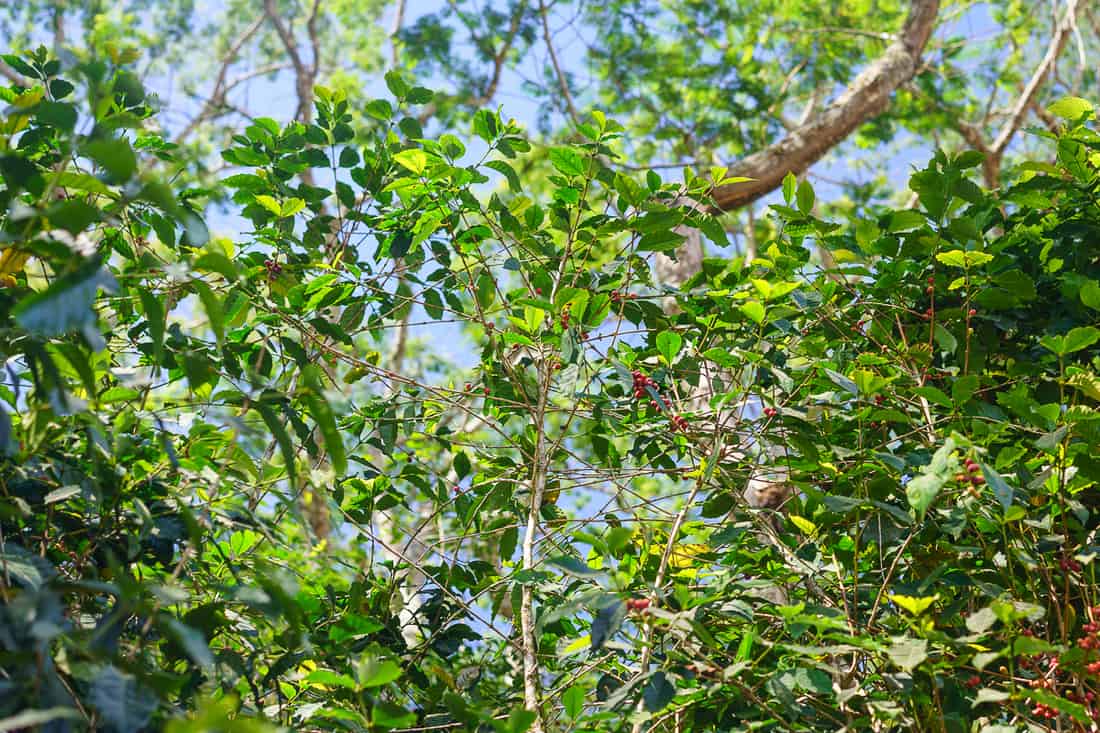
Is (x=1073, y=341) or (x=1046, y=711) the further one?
(x=1073, y=341)

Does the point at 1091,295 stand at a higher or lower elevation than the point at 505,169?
lower

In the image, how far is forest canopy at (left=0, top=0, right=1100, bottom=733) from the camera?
3.36 feet

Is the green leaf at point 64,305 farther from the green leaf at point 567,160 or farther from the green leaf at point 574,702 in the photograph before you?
the green leaf at point 567,160

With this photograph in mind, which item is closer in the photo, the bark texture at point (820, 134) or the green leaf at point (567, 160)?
the green leaf at point (567, 160)

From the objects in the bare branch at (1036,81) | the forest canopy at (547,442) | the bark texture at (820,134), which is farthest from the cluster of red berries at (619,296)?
the bare branch at (1036,81)

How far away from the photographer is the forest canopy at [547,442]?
1024 millimetres

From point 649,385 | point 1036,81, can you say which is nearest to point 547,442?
point 649,385

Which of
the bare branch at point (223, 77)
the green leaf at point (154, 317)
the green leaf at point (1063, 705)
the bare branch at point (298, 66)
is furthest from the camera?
the bare branch at point (223, 77)

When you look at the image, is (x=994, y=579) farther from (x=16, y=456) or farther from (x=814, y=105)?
(x=814, y=105)

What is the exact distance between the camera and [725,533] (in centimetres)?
150

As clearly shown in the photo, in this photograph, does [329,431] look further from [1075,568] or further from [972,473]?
[1075,568]

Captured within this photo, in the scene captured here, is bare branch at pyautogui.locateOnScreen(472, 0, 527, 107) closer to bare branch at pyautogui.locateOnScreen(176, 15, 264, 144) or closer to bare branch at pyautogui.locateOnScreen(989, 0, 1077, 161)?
bare branch at pyautogui.locateOnScreen(176, 15, 264, 144)

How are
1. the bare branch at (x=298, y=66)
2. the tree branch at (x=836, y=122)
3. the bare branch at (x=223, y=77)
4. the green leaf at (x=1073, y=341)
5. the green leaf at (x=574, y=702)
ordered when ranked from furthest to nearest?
1. the bare branch at (x=223, y=77)
2. the bare branch at (x=298, y=66)
3. the tree branch at (x=836, y=122)
4. the green leaf at (x=1073, y=341)
5. the green leaf at (x=574, y=702)

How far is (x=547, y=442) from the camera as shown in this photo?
5.50ft
